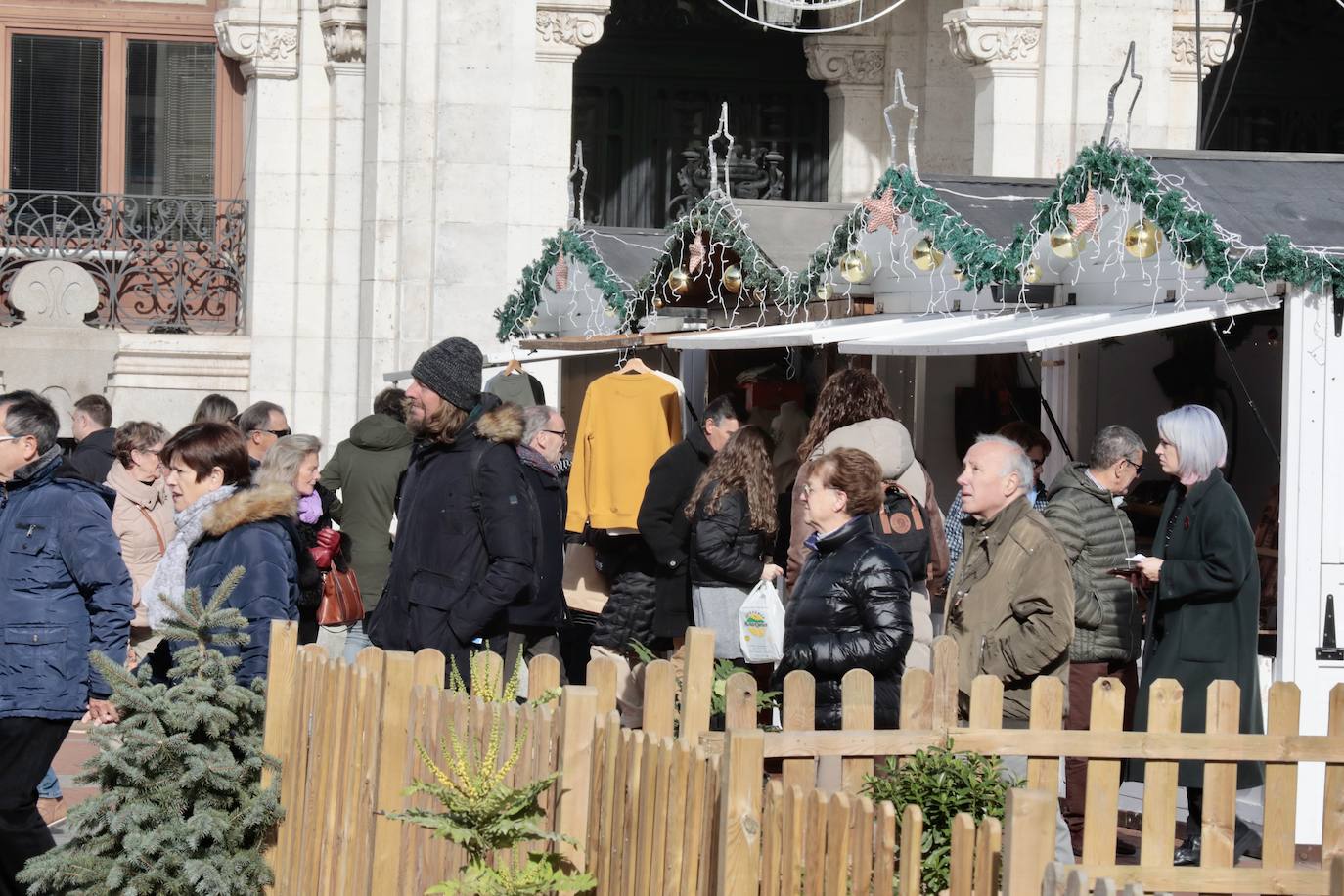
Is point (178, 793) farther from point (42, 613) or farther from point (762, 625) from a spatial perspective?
point (762, 625)

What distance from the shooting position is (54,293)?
619 inches

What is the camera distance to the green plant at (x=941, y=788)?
188 inches

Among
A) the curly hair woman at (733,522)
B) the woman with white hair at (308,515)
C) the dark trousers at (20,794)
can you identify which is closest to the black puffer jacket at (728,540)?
the curly hair woman at (733,522)

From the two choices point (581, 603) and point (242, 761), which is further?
point (581, 603)

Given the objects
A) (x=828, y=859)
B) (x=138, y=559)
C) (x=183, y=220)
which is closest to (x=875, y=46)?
(x=183, y=220)

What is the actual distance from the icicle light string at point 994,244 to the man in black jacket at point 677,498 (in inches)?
38.8

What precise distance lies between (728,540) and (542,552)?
82 centimetres

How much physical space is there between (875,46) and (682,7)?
216 cm

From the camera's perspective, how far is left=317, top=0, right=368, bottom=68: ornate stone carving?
49.4ft

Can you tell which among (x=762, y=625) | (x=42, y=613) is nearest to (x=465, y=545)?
(x=762, y=625)

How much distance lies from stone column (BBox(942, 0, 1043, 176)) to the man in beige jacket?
322 inches

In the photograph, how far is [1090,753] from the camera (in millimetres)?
5113

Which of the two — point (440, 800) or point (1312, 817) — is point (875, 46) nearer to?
point (1312, 817)

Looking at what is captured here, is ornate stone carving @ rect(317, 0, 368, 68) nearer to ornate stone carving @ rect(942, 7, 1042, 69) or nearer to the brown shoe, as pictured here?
ornate stone carving @ rect(942, 7, 1042, 69)
